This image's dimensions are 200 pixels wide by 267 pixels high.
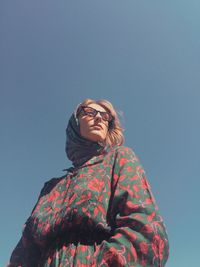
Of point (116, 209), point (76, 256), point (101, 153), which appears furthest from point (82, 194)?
Result: point (101, 153)

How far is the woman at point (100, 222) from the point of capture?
1.73 meters

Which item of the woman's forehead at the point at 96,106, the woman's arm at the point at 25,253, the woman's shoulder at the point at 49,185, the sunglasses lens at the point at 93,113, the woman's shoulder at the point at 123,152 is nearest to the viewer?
the woman's shoulder at the point at 123,152

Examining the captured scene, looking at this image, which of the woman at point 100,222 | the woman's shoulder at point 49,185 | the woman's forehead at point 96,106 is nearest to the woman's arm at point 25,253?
the woman at point 100,222

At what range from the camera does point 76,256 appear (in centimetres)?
190

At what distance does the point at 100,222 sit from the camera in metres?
1.98

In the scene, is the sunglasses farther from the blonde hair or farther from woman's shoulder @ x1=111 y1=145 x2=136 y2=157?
woman's shoulder @ x1=111 y1=145 x2=136 y2=157

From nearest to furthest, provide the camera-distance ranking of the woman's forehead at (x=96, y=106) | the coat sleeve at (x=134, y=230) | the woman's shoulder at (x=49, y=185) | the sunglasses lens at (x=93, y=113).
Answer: the coat sleeve at (x=134, y=230) → the woman's shoulder at (x=49, y=185) → the sunglasses lens at (x=93, y=113) → the woman's forehead at (x=96, y=106)

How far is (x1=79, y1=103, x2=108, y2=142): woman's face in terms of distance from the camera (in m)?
3.18

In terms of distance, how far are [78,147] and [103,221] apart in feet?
4.47

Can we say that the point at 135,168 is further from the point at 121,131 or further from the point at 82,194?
the point at 121,131

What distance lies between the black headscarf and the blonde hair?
31cm

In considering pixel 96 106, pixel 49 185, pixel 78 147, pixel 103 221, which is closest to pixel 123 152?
pixel 103 221

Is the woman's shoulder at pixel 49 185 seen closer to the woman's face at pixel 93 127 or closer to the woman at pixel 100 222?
the woman at pixel 100 222

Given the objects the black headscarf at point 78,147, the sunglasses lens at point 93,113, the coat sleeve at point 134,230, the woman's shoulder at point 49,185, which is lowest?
the coat sleeve at point 134,230
